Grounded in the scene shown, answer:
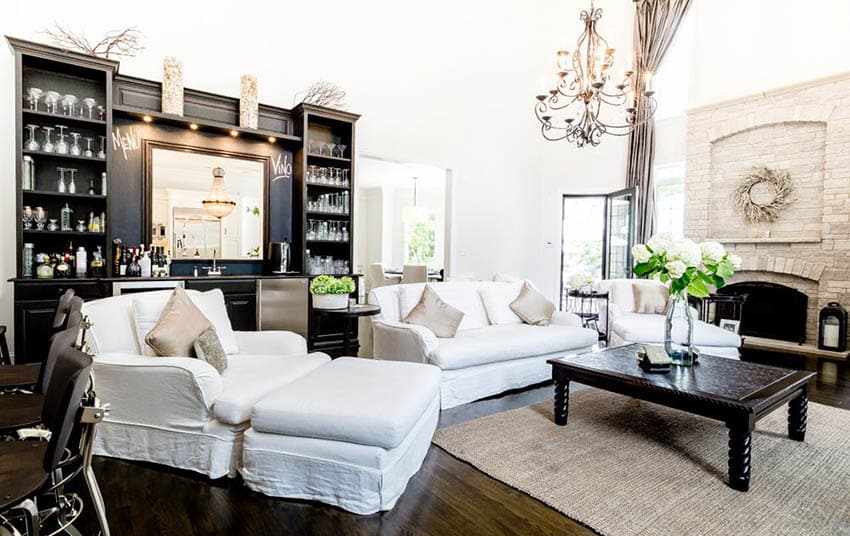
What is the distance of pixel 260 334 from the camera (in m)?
3.24

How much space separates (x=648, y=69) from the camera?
7.07 m

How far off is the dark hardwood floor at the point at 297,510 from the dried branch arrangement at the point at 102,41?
3.67 metres

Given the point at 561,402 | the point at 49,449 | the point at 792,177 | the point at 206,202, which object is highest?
the point at 792,177

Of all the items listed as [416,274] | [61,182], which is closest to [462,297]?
[416,274]

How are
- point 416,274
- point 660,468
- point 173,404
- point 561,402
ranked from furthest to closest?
point 416,274
point 561,402
point 660,468
point 173,404

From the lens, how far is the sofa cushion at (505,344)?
11.1 ft

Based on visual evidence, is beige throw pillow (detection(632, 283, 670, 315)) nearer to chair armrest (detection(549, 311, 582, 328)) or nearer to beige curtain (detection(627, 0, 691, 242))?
chair armrest (detection(549, 311, 582, 328))

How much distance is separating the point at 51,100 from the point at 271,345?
294 cm

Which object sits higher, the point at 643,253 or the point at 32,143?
the point at 32,143

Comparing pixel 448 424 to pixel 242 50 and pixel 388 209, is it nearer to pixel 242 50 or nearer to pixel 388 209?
pixel 242 50

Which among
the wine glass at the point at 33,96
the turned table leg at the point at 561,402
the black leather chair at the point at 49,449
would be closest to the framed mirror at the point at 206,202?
the wine glass at the point at 33,96

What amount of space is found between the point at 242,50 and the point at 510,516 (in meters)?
5.34

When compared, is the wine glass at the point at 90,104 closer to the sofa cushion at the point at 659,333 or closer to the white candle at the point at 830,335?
the sofa cushion at the point at 659,333

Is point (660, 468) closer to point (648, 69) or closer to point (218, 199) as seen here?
point (218, 199)
